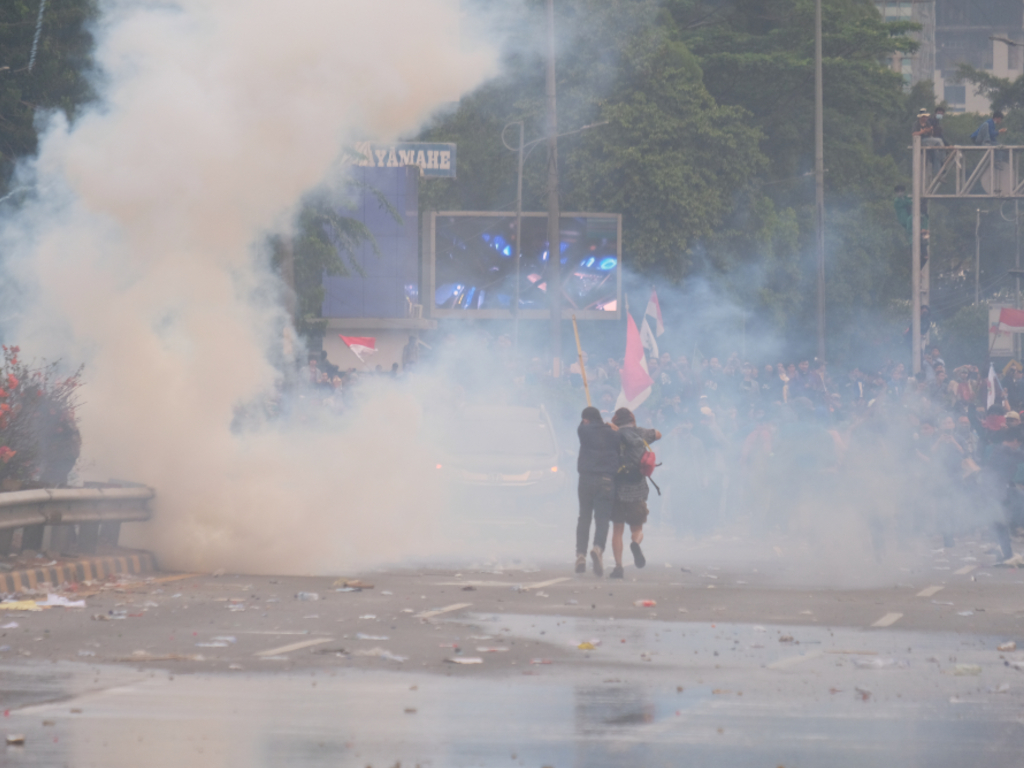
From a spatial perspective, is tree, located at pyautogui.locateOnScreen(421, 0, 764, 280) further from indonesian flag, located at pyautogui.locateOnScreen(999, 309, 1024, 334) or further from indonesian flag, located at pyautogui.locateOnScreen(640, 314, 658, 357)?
indonesian flag, located at pyautogui.locateOnScreen(640, 314, 658, 357)

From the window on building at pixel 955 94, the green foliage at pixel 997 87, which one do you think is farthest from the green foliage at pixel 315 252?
the window on building at pixel 955 94

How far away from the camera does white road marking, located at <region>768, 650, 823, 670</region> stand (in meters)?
9.57

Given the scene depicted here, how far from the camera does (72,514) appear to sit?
14.2 meters

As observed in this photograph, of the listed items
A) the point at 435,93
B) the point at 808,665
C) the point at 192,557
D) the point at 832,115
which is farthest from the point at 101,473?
the point at 832,115

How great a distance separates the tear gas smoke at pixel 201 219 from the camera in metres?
15.1

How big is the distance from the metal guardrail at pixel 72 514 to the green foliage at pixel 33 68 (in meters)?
10.2

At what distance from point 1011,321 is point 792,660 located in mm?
25553

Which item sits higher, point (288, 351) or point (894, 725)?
point (288, 351)

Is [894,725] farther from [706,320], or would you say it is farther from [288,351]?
[706,320]

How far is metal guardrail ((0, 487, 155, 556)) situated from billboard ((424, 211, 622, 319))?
27889 millimetres

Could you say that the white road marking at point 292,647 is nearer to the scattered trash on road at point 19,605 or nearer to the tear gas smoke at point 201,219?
the scattered trash on road at point 19,605

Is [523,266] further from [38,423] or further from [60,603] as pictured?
[60,603]

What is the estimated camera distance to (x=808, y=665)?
31.6ft

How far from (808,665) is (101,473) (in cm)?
867
